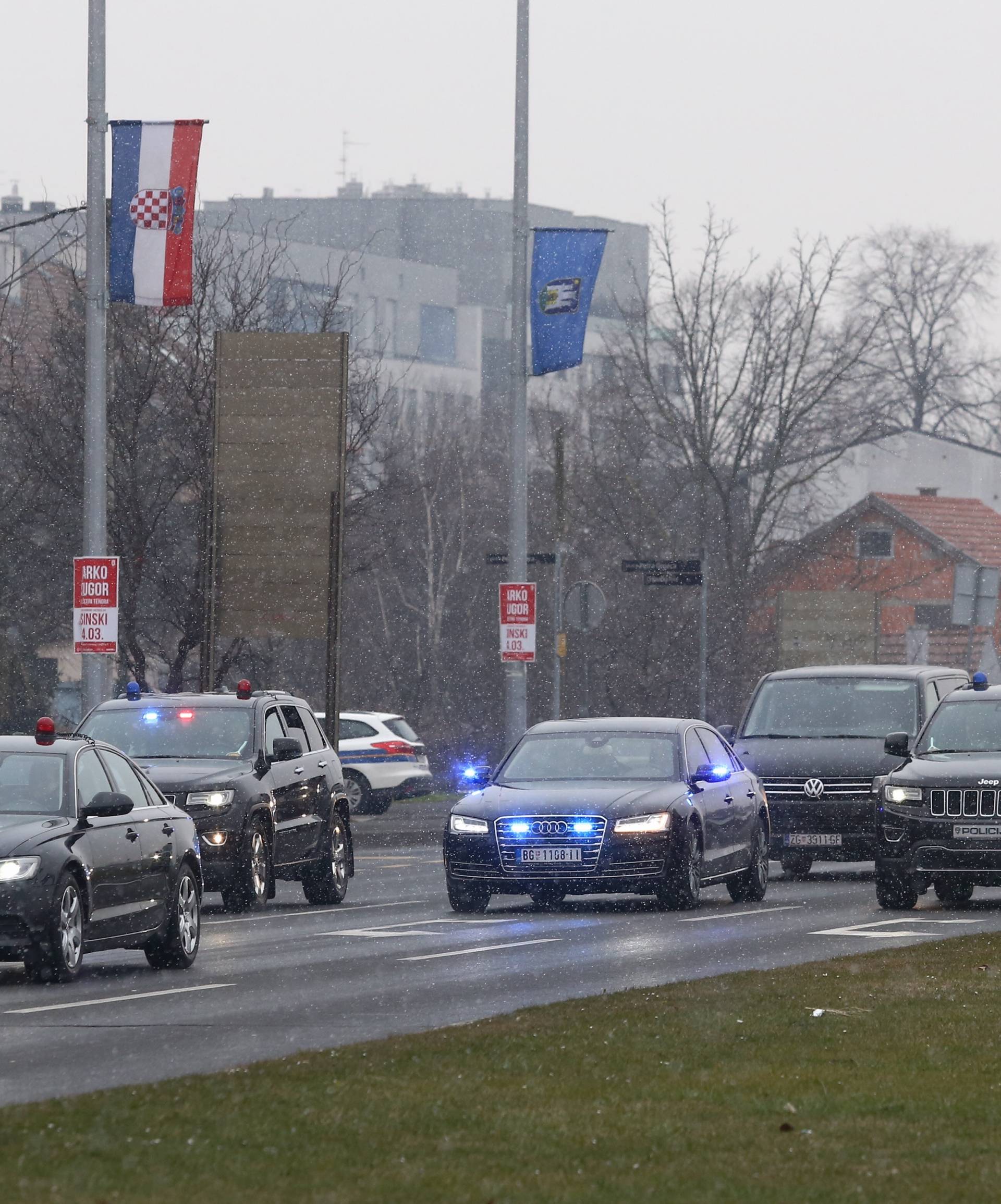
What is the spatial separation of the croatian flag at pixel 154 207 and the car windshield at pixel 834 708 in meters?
6.97

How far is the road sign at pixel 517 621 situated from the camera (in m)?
31.7

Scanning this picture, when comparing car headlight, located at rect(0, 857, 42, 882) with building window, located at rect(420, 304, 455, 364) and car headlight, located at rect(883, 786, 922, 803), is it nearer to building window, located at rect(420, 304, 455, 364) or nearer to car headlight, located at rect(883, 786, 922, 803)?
car headlight, located at rect(883, 786, 922, 803)

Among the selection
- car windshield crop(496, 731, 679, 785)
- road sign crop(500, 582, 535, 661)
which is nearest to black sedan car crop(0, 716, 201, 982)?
car windshield crop(496, 731, 679, 785)

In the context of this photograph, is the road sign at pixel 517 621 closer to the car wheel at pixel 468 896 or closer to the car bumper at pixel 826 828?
the car bumper at pixel 826 828

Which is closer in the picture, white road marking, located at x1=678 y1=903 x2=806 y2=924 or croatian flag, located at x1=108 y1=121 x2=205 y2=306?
white road marking, located at x1=678 y1=903 x2=806 y2=924

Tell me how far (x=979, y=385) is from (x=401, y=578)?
92.9 feet

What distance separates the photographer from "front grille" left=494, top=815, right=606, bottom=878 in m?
19.9

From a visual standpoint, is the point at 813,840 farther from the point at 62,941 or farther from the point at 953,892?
the point at 62,941

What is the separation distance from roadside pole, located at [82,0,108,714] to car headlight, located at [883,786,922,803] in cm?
790

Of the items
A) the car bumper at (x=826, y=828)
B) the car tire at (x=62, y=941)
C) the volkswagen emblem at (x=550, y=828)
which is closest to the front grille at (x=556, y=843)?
the volkswagen emblem at (x=550, y=828)

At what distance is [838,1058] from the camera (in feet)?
34.5

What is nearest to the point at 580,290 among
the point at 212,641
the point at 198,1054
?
the point at 212,641

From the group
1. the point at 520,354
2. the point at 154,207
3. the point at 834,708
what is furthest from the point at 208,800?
the point at 520,354

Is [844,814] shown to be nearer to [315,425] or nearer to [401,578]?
[315,425]
